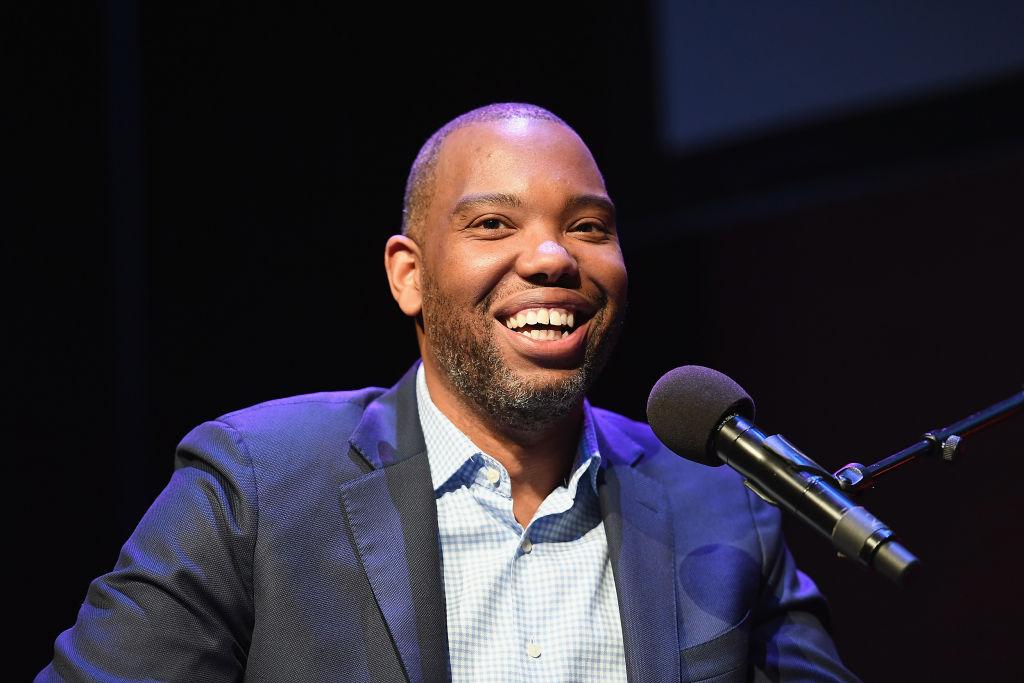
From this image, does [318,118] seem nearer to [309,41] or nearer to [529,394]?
[309,41]

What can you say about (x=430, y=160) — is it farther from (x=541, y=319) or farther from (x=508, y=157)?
(x=541, y=319)

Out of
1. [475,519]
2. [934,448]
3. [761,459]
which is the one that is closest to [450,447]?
[475,519]

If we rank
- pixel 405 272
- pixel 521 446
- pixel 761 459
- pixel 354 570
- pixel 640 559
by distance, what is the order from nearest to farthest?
pixel 761 459 < pixel 354 570 < pixel 640 559 < pixel 521 446 < pixel 405 272

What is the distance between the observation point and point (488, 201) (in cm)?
200

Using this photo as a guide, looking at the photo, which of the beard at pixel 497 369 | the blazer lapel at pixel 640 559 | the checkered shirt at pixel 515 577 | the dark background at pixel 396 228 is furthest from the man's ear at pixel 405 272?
the dark background at pixel 396 228

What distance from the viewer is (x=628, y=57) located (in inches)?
155

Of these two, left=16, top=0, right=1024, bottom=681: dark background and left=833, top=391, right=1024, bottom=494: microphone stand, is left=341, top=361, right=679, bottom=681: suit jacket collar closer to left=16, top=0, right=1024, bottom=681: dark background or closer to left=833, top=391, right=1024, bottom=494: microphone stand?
left=833, top=391, right=1024, bottom=494: microphone stand

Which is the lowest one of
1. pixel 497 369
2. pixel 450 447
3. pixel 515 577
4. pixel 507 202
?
pixel 515 577

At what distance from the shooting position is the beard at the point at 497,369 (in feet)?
6.42

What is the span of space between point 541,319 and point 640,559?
1.79ft

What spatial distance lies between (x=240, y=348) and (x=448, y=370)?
3.79 feet

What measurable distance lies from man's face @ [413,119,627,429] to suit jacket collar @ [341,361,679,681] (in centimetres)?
19

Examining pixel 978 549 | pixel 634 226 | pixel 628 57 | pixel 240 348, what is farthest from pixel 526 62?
pixel 978 549

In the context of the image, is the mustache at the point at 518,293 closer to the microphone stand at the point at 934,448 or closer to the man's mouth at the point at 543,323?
the man's mouth at the point at 543,323
